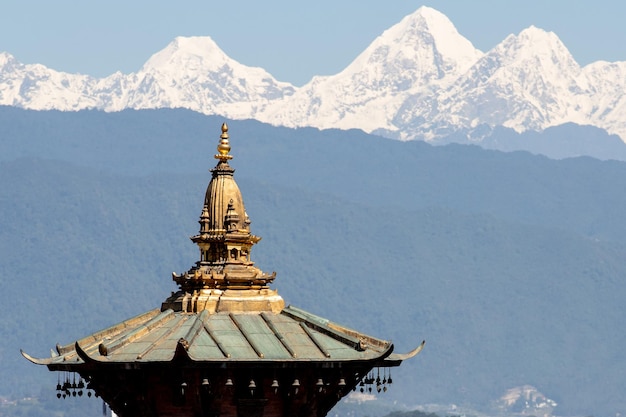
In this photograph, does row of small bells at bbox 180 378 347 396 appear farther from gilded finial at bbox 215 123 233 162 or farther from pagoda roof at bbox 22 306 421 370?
gilded finial at bbox 215 123 233 162

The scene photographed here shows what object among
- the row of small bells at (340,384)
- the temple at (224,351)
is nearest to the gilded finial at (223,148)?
the temple at (224,351)

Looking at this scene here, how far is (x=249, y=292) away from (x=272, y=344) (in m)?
0.58

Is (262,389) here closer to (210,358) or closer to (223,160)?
(210,358)

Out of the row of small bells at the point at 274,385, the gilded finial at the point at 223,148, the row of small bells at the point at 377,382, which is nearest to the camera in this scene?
the row of small bells at the point at 274,385

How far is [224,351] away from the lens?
572 inches

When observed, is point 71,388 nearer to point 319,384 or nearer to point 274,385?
point 274,385

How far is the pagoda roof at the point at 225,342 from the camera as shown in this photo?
14.6 metres

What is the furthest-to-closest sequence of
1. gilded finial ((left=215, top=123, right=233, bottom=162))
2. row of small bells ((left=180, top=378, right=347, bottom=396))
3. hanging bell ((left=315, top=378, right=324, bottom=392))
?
gilded finial ((left=215, top=123, right=233, bottom=162)) < hanging bell ((left=315, top=378, right=324, bottom=392)) < row of small bells ((left=180, top=378, right=347, bottom=396))

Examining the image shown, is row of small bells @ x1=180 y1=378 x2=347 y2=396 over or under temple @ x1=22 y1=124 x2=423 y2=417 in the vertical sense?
under

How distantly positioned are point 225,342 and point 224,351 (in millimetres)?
200

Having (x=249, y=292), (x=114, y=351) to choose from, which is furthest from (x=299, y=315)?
(x=114, y=351)

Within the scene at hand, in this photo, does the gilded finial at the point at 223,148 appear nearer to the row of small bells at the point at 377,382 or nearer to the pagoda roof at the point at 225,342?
the pagoda roof at the point at 225,342

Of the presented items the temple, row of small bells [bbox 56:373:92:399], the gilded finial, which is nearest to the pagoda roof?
the temple

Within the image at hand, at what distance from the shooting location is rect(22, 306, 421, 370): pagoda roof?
1455cm
